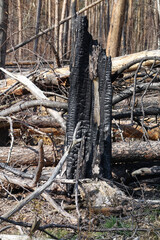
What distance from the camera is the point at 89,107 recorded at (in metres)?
4.20

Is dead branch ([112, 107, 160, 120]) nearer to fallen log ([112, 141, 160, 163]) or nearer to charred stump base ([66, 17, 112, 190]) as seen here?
fallen log ([112, 141, 160, 163])

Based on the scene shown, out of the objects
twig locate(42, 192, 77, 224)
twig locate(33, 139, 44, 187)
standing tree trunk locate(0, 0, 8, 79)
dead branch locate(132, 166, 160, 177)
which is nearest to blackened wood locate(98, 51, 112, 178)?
twig locate(42, 192, 77, 224)

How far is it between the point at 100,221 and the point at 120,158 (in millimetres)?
1790

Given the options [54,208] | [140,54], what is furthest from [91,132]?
[140,54]

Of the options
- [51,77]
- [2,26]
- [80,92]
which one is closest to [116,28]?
[2,26]

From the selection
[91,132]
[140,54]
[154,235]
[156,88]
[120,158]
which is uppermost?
[140,54]

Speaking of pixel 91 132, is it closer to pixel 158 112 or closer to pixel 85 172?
pixel 85 172

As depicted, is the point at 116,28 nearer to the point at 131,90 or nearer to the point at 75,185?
the point at 131,90

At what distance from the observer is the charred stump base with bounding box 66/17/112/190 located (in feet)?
13.3

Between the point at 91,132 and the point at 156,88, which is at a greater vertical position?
the point at 156,88

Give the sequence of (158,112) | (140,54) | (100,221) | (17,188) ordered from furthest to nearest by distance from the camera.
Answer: (140,54), (158,112), (17,188), (100,221)

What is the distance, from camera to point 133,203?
11.6 ft

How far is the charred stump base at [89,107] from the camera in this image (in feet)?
13.3

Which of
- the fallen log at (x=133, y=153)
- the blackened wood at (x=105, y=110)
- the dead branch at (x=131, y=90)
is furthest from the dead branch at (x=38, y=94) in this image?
the fallen log at (x=133, y=153)
